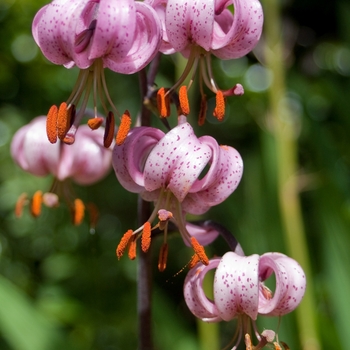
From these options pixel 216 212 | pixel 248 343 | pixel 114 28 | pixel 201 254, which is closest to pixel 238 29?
pixel 114 28

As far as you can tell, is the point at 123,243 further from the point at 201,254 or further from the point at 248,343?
the point at 248,343

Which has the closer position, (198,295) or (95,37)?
(95,37)

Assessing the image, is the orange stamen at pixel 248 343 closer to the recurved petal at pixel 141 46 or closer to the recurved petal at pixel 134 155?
the recurved petal at pixel 134 155

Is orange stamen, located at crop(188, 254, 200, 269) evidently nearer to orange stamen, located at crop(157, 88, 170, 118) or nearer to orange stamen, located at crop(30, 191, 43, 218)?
orange stamen, located at crop(157, 88, 170, 118)

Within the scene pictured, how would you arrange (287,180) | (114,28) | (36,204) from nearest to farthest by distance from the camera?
(114,28)
(36,204)
(287,180)

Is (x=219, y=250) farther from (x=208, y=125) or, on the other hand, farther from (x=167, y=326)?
(x=167, y=326)

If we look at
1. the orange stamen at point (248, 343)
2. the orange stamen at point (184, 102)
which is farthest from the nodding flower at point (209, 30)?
the orange stamen at point (248, 343)

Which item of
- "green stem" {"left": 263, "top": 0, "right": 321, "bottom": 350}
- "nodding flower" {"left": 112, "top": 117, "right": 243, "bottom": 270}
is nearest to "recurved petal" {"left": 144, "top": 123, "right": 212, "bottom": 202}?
"nodding flower" {"left": 112, "top": 117, "right": 243, "bottom": 270}
